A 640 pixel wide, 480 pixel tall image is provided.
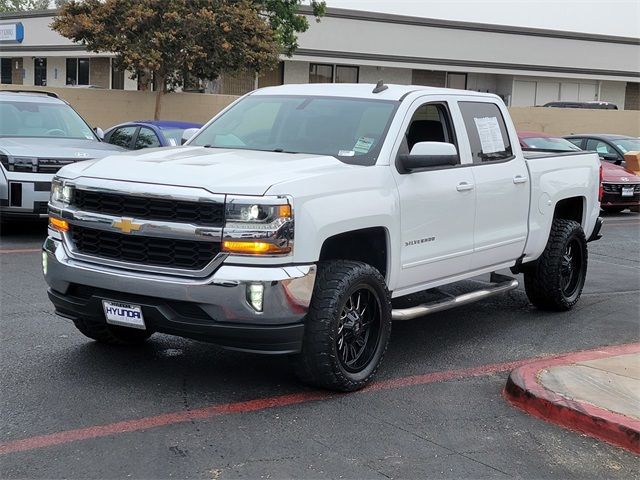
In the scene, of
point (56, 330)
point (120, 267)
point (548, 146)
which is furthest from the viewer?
point (548, 146)

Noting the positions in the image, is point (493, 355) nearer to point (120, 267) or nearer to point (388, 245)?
point (388, 245)

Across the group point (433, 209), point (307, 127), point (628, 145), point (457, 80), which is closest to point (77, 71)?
point (457, 80)

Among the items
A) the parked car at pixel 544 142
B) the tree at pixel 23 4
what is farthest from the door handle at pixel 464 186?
the tree at pixel 23 4

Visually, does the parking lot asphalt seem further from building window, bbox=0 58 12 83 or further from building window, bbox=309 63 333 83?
building window, bbox=0 58 12 83

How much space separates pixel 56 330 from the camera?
Result: 6.71 metres

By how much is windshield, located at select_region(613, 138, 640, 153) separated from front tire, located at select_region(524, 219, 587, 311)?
11.3 m

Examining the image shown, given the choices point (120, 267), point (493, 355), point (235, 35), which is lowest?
point (493, 355)

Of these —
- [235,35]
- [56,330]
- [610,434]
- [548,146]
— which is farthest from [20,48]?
[610,434]

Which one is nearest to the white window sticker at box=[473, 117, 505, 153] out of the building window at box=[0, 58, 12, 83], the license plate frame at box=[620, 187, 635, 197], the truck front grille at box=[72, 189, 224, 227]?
the truck front grille at box=[72, 189, 224, 227]

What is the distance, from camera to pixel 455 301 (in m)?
6.55

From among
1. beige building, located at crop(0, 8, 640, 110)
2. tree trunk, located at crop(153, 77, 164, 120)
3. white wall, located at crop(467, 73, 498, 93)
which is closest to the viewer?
tree trunk, located at crop(153, 77, 164, 120)

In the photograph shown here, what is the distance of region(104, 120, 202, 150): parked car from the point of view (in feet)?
45.7

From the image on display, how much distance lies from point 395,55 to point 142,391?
34055 millimetres

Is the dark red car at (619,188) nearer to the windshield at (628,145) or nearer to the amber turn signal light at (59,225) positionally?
the windshield at (628,145)
